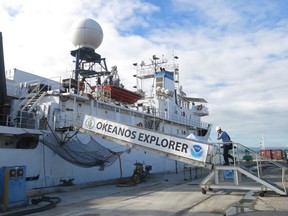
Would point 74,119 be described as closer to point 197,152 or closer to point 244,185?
point 197,152

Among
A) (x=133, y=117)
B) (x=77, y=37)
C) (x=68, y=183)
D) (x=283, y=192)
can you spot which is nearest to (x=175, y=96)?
(x=133, y=117)

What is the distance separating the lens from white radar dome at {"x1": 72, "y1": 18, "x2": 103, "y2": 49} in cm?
2402

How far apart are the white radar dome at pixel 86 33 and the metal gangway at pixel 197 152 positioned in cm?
1230

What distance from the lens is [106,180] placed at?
17.5 metres

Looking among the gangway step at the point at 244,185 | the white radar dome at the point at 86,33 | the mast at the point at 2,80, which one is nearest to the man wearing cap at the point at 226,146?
the gangway step at the point at 244,185

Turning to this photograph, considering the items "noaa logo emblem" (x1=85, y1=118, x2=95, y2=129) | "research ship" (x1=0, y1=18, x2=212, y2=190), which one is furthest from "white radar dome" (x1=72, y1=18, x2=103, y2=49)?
"noaa logo emblem" (x1=85, y1=118, x2=95, y2=129)

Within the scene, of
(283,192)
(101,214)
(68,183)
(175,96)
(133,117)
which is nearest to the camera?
(101,214)

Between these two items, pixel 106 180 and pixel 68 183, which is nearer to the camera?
pixel 68 183

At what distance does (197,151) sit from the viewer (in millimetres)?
11633

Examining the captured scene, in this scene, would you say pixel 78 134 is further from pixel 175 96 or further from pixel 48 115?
pixel 175 96

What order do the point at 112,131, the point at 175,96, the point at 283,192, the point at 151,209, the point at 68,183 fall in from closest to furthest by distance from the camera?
the point at 151,209, the point at 283,192, the point at 112,131, the point at 68,183, the point at 175,96

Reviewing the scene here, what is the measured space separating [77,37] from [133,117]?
26.1 feet

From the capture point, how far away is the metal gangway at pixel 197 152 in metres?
11.2

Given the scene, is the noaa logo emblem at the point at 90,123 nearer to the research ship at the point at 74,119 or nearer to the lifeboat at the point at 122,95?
the research ship at the point at 74,119
